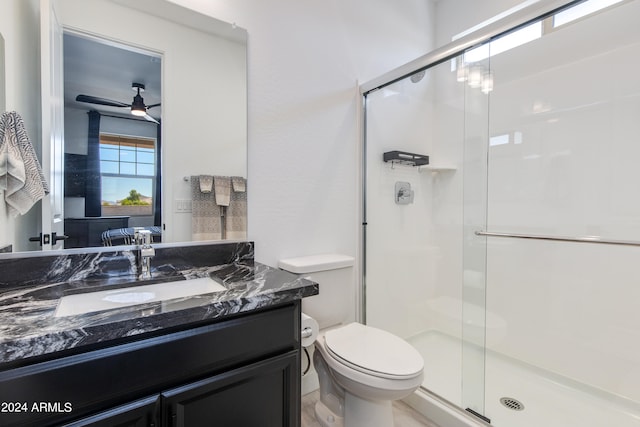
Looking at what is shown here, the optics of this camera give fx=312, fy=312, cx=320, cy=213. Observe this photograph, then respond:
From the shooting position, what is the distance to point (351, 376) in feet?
4.23

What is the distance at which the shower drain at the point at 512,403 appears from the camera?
1708 mm

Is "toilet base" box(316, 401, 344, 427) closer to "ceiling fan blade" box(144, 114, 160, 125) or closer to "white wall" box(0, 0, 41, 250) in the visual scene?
"white wall" box(0, 0, 41, 250)

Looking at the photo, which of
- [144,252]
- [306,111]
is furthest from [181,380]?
[306,111]

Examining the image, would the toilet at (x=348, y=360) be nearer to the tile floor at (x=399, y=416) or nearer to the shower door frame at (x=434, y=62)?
the tile floor at (x=399, y=416)

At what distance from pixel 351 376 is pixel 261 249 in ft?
2.54

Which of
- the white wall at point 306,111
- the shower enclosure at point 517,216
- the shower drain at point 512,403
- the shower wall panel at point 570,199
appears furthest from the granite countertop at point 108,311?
the shower wall panel at point 570,199

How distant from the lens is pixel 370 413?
1.40 metres

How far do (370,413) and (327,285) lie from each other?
0.62m

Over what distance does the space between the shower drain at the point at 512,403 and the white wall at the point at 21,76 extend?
7.83 feet

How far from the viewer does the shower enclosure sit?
5.72 feet

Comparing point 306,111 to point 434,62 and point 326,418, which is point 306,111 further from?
point 326,418

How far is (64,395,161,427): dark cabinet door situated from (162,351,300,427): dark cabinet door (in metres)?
0.03

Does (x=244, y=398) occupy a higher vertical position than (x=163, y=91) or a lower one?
lower

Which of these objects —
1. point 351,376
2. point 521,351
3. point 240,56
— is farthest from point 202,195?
point 521,351
